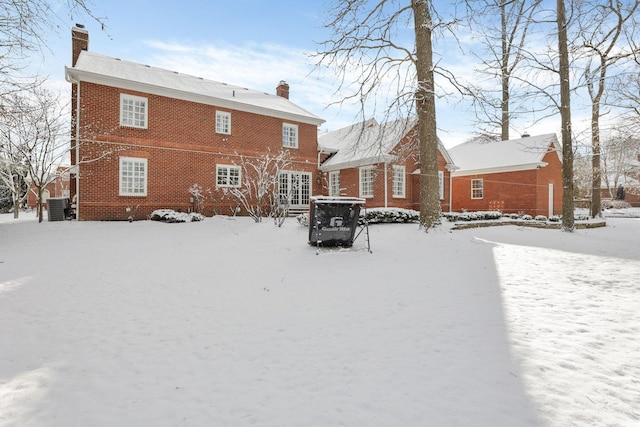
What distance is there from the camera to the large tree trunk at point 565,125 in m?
12.1

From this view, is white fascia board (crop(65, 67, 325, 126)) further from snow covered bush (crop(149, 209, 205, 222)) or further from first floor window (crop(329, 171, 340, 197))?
snow covered bush (crop(149, 209, 205, 222))

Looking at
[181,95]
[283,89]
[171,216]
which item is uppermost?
[283,89]

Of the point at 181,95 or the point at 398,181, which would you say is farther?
the point at 398,181

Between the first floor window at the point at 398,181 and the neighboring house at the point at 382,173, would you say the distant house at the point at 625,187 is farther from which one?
the first floor window at the point at 398,181

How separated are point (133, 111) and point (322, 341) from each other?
1530cm

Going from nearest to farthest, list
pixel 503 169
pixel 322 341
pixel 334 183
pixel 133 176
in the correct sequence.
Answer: pixel 322 341 → pixel 133 176 → pixel 334 183 → pixel 503 169

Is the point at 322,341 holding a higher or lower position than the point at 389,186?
lower

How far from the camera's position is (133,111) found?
1495 centimetres

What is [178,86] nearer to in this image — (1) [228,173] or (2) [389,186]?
(1) [228,173]

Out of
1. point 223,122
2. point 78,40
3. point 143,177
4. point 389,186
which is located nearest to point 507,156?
point 389,186

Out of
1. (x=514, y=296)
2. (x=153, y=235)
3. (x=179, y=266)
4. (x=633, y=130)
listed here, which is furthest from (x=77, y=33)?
(x=633, y=130)

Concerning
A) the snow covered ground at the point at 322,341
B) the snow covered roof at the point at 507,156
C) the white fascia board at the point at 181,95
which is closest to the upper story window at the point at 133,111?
the white fascia board at the point at 181,95

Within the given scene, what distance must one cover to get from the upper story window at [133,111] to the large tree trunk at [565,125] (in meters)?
17.0

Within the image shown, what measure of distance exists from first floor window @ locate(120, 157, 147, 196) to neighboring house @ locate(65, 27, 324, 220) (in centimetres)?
4
